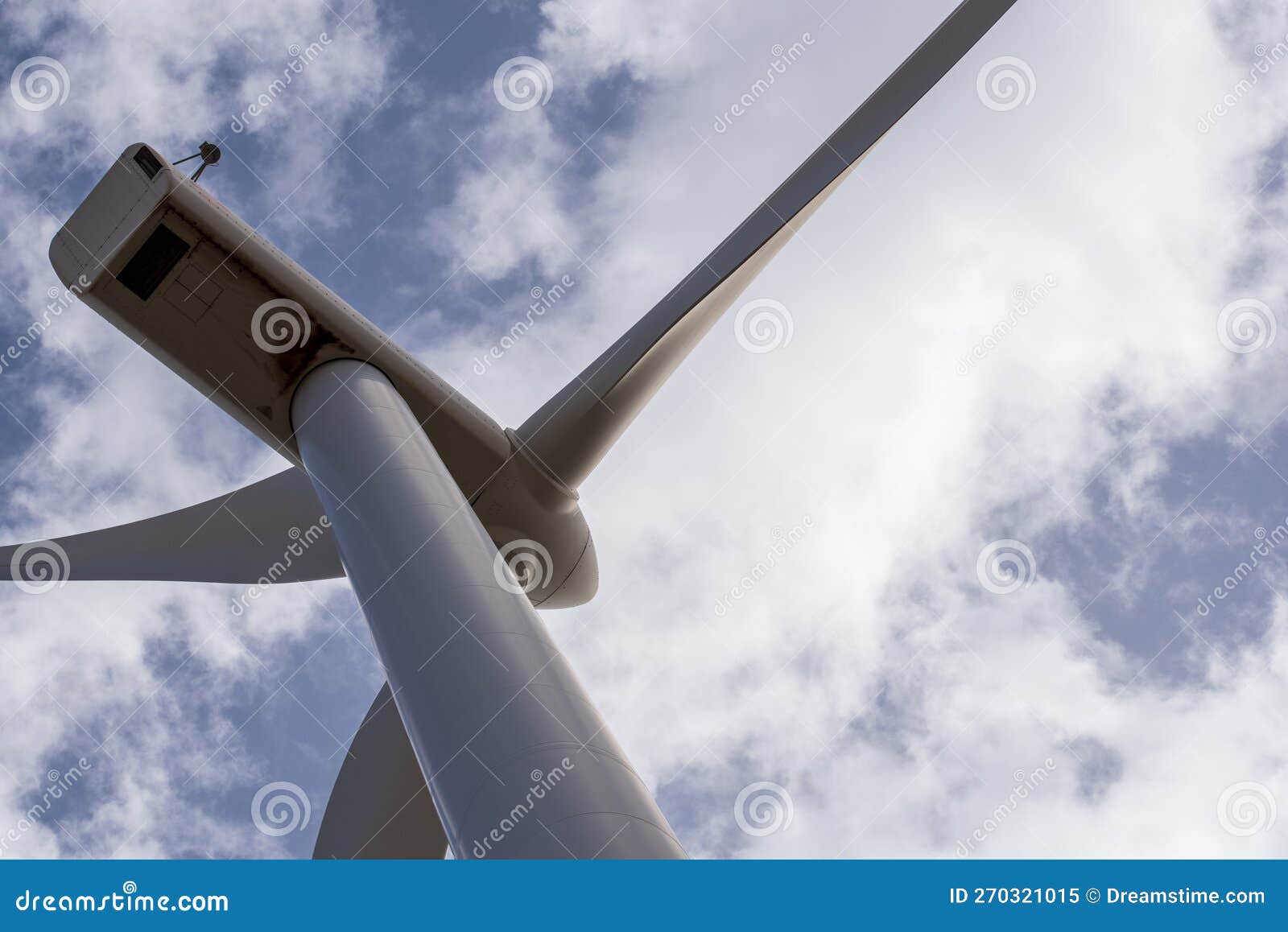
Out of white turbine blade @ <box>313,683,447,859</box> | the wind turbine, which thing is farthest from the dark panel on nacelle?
white turbine blade @ <box>313,683,447,859</box>

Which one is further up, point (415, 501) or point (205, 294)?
point (415, 501)

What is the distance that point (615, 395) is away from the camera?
14070 millimetres

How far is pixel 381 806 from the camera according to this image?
15.4m

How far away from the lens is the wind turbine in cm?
698

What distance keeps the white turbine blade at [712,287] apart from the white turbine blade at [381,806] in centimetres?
477

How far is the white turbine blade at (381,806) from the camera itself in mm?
15242

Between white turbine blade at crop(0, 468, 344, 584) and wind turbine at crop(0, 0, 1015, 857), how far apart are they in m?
0.03

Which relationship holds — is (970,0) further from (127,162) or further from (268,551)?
(268,551)

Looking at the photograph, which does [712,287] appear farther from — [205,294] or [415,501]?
[205,294]

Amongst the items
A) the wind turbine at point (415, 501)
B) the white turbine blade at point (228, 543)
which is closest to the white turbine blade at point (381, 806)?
the wind turbine at point (415, 501)

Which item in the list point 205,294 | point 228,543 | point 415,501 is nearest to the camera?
point 415,501

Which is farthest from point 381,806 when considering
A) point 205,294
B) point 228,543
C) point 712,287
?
point 712,287

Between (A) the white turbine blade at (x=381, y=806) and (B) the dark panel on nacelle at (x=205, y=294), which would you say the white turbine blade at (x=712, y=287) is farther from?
(A) the white turbine blade at (x=381, y=806)

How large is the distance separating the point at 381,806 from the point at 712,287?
28.8 ft
